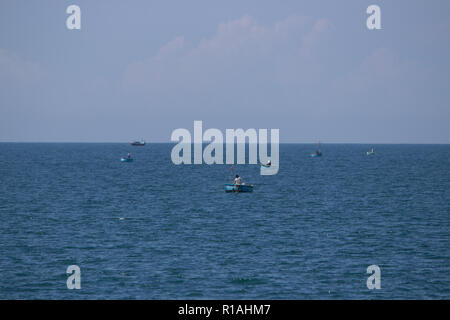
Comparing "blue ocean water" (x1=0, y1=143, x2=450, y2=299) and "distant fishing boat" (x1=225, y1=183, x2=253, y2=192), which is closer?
"blue ocean water" (x1=0, y1=143, x2=450, y2=299)

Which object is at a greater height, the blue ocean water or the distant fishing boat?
the distant fishing boat

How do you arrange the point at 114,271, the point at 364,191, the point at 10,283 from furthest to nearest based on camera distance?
the point at 364,191 < the point at 114,271 < the point at 10,283

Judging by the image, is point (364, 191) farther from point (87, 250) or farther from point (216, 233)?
point (87, 250)

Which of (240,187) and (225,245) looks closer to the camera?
(225,245)

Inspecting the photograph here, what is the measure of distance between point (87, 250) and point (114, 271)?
7231mm

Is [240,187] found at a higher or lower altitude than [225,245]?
higher

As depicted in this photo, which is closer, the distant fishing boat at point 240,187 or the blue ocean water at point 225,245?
the blue ocean water at point 225,245

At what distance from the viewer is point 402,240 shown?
47.1 m

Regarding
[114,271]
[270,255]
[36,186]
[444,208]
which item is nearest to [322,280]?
[270,255]

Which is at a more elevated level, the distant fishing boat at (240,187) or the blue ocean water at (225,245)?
the distant fishing boat at (240,187)
